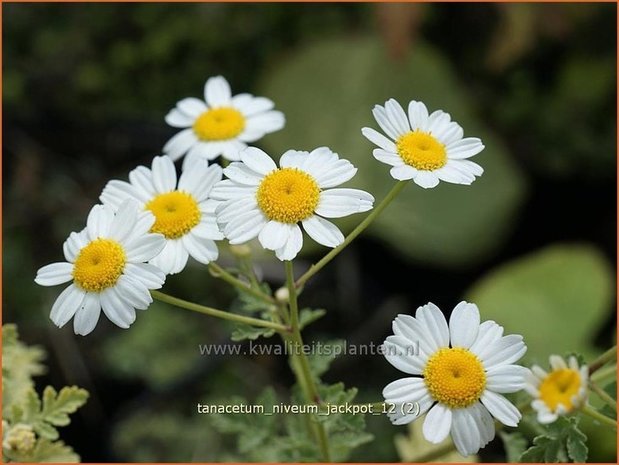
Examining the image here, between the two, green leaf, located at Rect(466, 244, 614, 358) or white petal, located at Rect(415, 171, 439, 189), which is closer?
white petal, located at Rect(415, 171, 439, 189)

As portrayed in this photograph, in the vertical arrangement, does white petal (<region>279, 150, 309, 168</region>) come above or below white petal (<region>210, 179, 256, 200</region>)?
above

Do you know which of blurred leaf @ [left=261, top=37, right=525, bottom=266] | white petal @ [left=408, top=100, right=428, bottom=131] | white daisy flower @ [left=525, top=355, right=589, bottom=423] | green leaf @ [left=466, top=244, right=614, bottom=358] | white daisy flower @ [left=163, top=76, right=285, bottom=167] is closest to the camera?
white daisy flower @ [left=525, top=355, right=589, bottom=423]

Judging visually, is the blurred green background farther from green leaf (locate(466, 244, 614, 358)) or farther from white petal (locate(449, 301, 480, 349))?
white petal (locate(449, 301, 480, 349))

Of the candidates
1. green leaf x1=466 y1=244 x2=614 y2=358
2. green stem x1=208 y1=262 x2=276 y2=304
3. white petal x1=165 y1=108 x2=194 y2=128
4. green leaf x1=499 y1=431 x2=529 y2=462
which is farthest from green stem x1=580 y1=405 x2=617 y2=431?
green leaf x1=466 y1=244 x2=614 y2=358

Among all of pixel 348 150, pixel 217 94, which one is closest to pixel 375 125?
pixel 348 150

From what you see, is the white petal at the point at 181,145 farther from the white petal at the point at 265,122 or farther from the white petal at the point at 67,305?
the white petal at the point at 67,305

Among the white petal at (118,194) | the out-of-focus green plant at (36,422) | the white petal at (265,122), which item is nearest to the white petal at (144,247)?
the white petal at (118,194)
